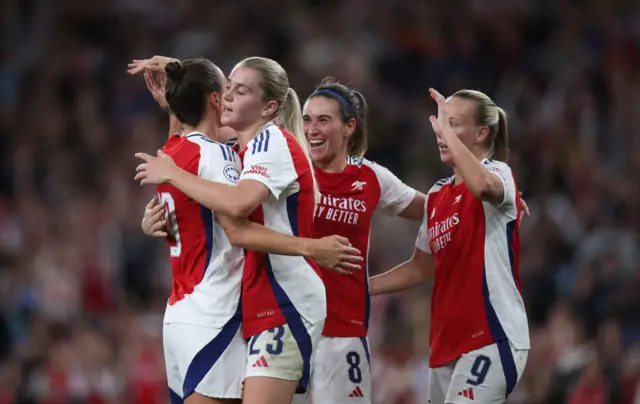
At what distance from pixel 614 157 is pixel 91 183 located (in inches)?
229

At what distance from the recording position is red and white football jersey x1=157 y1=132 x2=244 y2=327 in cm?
542

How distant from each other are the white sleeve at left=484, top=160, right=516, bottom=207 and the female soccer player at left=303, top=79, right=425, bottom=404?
2.68ft

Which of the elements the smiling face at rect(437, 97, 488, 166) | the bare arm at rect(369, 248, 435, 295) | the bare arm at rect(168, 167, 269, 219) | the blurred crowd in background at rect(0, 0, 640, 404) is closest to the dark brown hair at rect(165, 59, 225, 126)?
the bare arm at rect(168, 167, 269, 219)

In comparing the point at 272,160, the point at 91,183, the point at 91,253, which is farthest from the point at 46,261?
the point at 272,160

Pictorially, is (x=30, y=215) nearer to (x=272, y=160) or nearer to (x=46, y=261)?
(x=46, y=261)

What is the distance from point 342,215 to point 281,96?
1.08 meters

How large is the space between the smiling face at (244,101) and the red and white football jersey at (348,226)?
1024 mm

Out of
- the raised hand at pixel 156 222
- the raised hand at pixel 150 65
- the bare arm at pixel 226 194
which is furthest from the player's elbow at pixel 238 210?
the raised hand at pixel 150 65

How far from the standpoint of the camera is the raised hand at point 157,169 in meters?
5.35

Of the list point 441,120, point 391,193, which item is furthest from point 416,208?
point 441,120

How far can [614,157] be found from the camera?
1297cm

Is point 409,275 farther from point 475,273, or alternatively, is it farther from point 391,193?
point 475,273

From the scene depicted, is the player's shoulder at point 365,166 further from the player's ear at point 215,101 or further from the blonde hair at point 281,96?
the player's ear at point 215,101

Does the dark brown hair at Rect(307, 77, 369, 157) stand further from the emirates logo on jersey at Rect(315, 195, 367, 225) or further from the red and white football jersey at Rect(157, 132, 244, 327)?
the red and white football jersey at Rect(157, 132, 244, 327)
